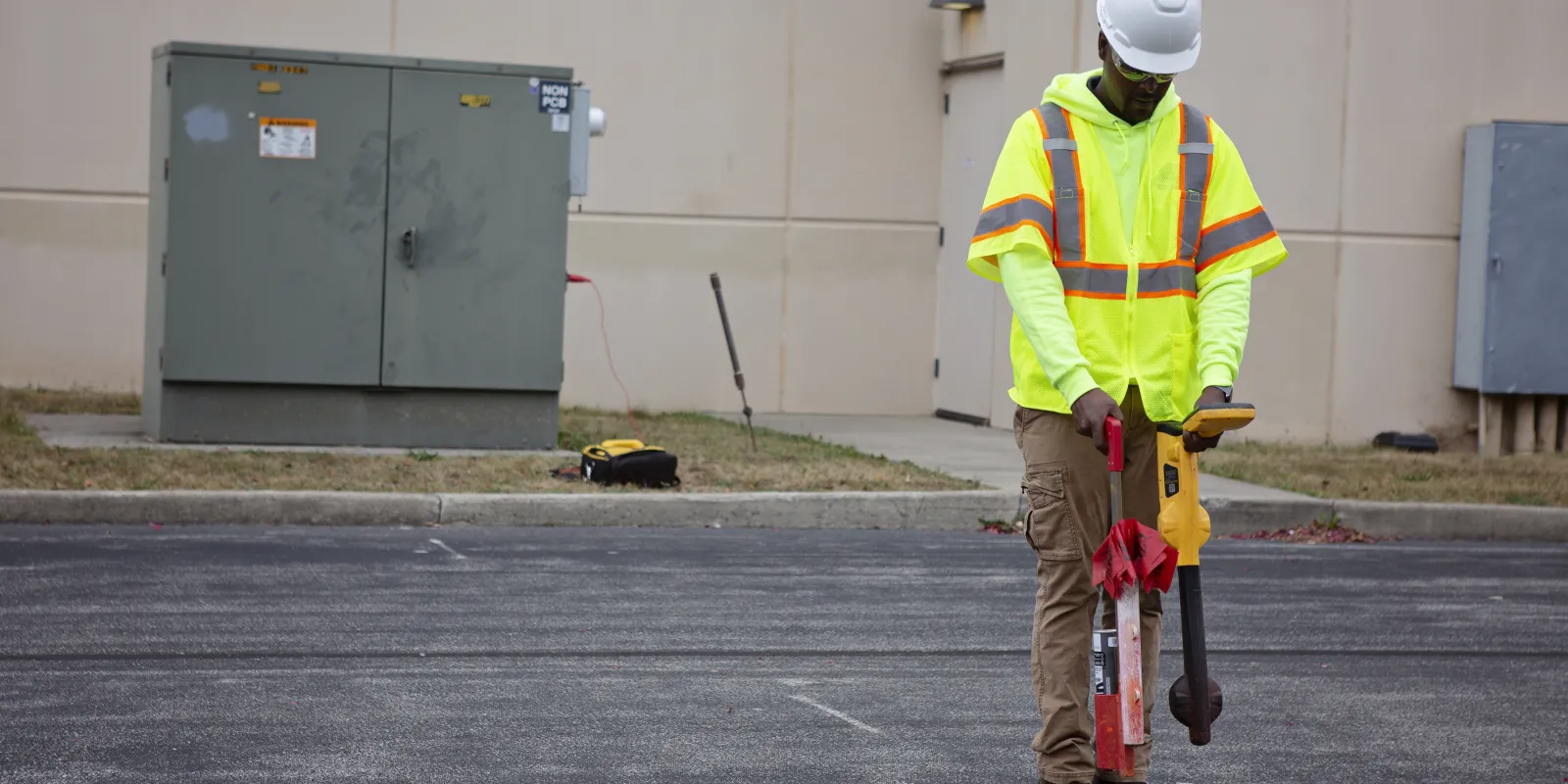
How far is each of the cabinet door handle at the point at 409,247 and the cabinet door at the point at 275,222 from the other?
0.16 m

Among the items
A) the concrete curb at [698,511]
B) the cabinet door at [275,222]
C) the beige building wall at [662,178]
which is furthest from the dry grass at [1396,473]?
the cabinet door at [275,222]

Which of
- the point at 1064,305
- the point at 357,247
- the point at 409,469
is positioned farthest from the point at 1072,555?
the point at 357,247

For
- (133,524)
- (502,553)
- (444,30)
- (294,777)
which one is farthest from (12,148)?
(294,777)

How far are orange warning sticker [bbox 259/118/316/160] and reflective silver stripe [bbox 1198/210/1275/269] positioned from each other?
8489 millimetres

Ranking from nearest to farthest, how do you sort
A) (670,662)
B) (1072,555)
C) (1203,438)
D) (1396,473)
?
(1203,438) < (1072,555) < (670,662) < (1396,473)

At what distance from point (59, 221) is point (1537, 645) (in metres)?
11.9

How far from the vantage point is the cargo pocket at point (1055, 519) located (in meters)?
4.22

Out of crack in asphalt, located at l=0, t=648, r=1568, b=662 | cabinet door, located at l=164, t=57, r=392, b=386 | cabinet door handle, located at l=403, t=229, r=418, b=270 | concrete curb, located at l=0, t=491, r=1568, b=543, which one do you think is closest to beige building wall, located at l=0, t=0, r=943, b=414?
cabinet door handle, located at l=403, t=229, r=418, b=270

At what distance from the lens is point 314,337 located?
11.6 metres

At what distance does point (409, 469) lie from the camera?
34.7ft

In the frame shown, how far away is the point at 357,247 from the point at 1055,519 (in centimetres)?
833

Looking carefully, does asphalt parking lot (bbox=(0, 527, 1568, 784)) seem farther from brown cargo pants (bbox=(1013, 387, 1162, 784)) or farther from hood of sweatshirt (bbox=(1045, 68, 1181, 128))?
hood of sweatshirt (bbox=(1045, 68, 1181, 128))

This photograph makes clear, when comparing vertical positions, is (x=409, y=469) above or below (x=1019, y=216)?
below

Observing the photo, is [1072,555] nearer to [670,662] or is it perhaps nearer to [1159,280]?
[1159,280]
